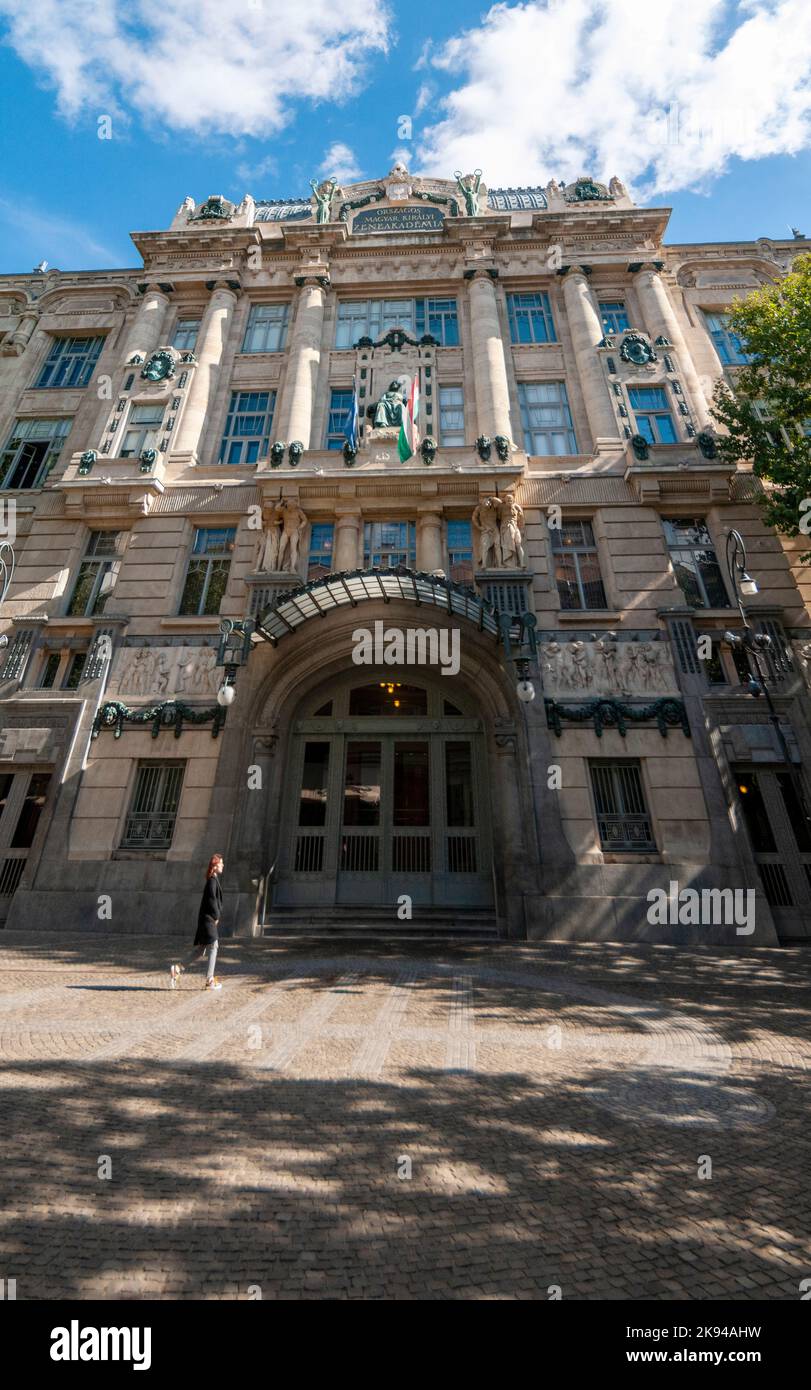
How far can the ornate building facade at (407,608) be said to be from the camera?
13898 mm

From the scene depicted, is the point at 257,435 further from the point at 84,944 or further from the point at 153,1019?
the point at 153,1019

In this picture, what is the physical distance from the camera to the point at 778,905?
523 inches

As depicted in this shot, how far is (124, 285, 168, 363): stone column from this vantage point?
70.4 ft

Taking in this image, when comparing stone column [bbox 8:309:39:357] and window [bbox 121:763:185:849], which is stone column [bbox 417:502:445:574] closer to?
window [bbox 121:763:185:849]

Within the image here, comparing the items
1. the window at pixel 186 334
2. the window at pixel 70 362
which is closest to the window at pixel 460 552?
the window at pixel 186 334

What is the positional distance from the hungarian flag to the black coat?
13662 millimetres

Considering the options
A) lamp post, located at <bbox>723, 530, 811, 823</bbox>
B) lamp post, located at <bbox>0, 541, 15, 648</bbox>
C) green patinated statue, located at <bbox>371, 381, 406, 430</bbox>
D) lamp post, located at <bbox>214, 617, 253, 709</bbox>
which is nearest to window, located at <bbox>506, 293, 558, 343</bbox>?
green patinated statue, located at <bbox>371, 381, 406, 430</bbox>

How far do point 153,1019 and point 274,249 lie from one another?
94.4 feet

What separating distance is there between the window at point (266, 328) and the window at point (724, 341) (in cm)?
1694

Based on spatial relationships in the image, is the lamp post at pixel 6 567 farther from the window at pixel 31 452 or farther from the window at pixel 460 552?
the window at pixel 460 552

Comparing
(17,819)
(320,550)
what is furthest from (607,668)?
(17,819)

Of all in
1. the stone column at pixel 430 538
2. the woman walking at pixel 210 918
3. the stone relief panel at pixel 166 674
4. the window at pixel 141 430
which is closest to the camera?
the woman walking at pixel 210 918

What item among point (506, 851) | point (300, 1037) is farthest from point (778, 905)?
point (300, 1037)

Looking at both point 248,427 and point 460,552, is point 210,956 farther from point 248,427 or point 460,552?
point 248,427
